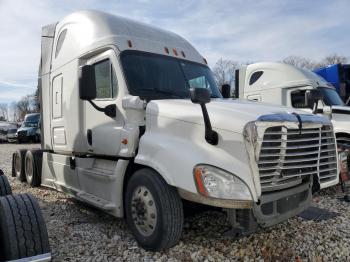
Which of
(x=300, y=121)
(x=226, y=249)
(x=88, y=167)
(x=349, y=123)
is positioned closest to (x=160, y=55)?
(x=88, y=167)

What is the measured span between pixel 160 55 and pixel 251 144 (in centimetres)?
232

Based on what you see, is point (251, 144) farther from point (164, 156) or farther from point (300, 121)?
point (164, 156)

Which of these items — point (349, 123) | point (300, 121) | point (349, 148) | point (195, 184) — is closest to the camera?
point (195, 184)

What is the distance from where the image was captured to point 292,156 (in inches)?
150

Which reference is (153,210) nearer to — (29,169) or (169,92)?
(169,92)

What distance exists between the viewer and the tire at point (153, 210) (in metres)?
3.86

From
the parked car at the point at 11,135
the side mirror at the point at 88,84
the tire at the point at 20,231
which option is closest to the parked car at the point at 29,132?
the parked car at the point at 11,135

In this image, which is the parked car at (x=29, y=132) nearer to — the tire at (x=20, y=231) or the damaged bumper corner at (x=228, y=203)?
the tire at (x=20, y=231)

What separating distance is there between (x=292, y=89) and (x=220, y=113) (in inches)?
246

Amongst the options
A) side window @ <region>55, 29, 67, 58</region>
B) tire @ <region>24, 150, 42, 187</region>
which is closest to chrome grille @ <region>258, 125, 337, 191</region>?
side window @ <region>55, 29, 67, 58</region>

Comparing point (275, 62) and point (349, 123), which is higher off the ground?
point (275, 62)

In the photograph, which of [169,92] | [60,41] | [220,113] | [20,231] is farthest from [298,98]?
[20,231]

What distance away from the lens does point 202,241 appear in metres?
4.45

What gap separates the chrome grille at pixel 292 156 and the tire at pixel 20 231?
6.80 feet
